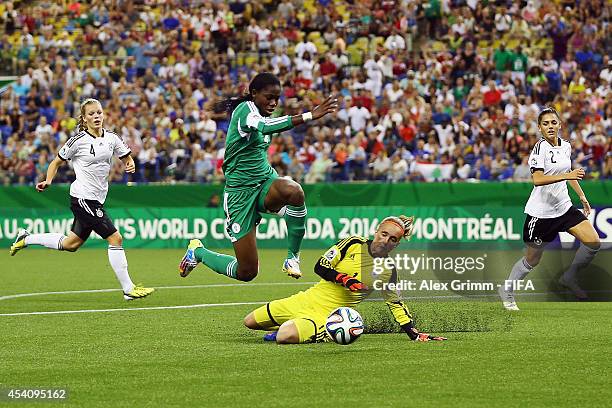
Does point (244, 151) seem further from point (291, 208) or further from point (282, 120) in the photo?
point (282, 120)

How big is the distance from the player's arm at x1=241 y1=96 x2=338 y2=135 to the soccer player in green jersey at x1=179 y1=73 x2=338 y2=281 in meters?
0.08

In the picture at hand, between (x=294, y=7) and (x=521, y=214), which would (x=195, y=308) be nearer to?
(x=521, y=214)

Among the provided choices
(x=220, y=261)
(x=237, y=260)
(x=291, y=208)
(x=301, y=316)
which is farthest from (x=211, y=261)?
(x=301, y=316)

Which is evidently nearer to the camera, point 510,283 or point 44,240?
point 510,283

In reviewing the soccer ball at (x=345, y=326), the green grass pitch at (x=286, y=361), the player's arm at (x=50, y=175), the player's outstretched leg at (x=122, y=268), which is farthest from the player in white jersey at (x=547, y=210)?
the player's arm at (x=50, y=175)

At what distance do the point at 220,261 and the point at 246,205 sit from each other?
92cm

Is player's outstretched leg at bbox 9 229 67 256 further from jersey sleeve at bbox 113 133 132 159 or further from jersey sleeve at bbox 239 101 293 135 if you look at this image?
jersey sleeve at bbox 239 101 293 135

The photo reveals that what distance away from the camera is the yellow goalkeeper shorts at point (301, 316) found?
37.2ft

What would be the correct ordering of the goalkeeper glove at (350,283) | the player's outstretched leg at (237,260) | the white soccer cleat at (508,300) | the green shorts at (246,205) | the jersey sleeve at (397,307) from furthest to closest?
the white soccer cleat at (508,300), the player's outstretched leg at (237,260), the green shorts at (246,205), the jersey sleeve at (397,307), the goalkeeper glove at (350,283)

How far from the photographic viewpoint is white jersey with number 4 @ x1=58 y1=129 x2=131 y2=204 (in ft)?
53.9

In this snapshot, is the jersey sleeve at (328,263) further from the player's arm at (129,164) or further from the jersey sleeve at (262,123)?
the player's arm at (129,164)

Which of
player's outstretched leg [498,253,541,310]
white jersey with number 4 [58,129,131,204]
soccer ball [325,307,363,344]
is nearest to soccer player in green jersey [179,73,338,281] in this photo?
soccer ball [325,307,363,344]

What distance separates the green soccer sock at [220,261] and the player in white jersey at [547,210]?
12.2 feet

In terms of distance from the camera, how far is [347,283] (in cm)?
1087
